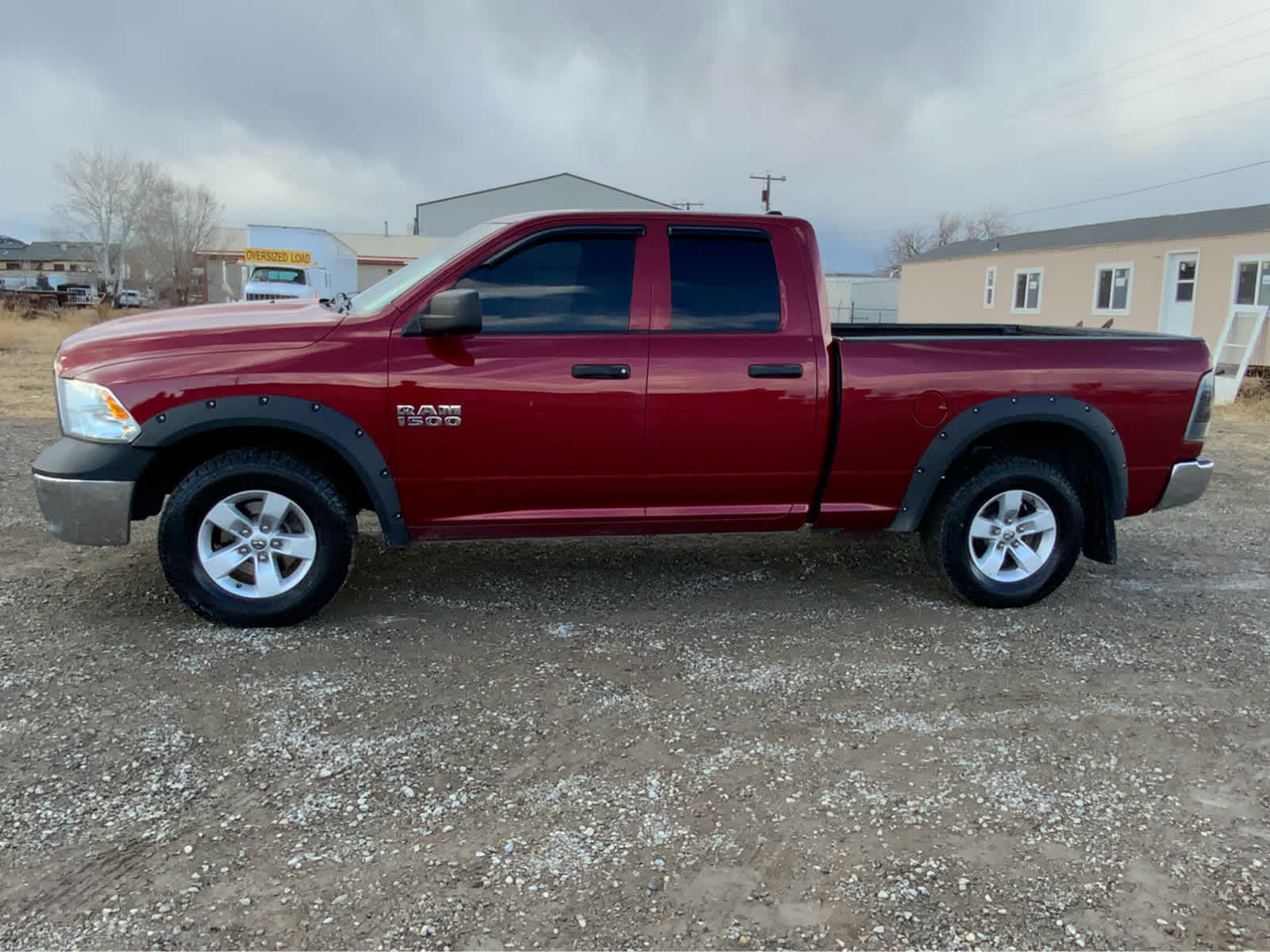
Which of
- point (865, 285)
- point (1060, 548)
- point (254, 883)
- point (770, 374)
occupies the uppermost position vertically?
point (865, 285)

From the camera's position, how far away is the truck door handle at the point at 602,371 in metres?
4.38

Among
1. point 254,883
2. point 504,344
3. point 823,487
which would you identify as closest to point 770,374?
point 823,487

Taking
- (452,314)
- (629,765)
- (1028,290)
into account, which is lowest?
(629,765)

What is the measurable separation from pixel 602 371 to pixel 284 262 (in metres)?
28.3

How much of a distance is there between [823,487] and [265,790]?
2.88 metres

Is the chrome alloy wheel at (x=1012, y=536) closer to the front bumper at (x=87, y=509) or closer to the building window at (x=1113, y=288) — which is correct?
the front bumper at (x=87, y=509)

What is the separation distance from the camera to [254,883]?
2613mm

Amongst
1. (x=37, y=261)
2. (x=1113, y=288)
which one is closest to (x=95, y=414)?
(x=1113, y=288)

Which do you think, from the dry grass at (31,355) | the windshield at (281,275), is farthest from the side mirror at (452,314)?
the windshield at (281,275)

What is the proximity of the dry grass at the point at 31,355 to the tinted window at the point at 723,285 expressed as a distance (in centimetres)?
936

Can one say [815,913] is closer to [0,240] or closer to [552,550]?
[552,550]

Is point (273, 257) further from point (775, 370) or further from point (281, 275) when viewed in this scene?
point (775, 370)

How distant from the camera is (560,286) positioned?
4.50m

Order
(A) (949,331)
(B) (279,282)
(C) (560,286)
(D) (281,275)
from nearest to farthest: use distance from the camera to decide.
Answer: (C) (560,286), (A) (949,331), (B) (279,282), (D) (281,275)
